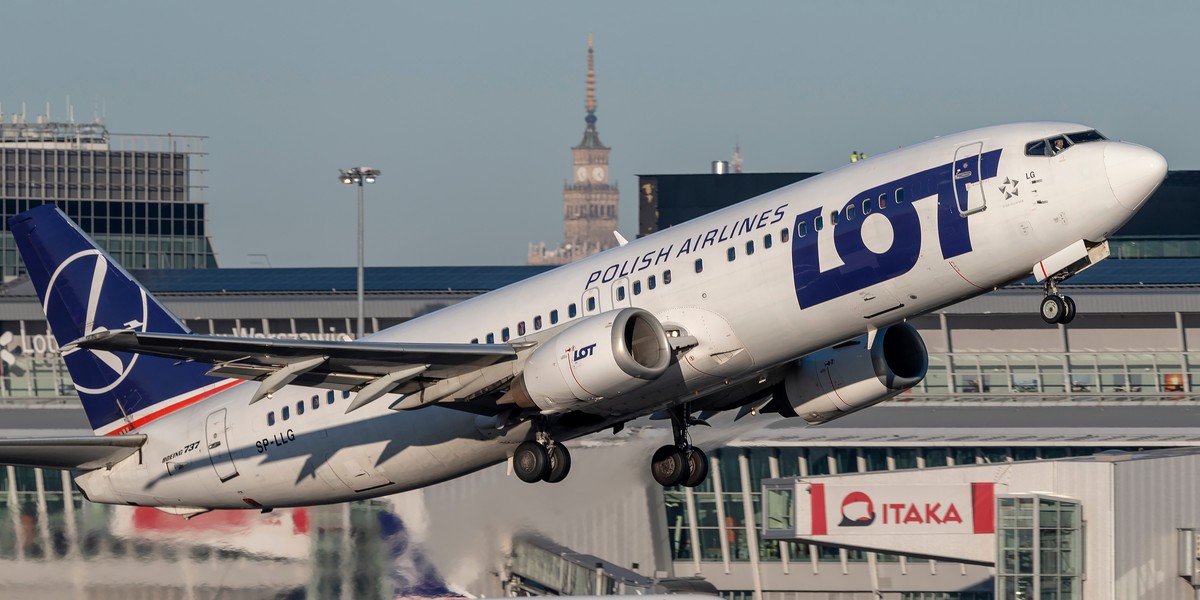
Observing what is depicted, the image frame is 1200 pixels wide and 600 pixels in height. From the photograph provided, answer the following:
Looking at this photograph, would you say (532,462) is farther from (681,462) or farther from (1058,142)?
(1058,142)

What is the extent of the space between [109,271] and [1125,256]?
67.1m

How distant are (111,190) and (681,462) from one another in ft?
374

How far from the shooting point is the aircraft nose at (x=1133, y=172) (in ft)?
91.8

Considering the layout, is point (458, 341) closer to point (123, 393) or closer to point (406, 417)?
point (406, 417)

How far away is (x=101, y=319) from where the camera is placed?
40438 mm

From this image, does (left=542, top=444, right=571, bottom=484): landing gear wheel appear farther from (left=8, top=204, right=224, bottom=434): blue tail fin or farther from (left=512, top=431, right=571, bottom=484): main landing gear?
(left=8, top=204, right=224, bottom=434): blue tail fin

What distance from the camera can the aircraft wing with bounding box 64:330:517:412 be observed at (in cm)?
3038

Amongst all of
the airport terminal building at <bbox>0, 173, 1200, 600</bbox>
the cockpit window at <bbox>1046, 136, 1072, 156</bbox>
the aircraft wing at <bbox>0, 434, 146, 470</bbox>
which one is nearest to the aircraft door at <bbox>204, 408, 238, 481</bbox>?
the aircraft wing at <bbox>0, 434, 146, 470</bbox>

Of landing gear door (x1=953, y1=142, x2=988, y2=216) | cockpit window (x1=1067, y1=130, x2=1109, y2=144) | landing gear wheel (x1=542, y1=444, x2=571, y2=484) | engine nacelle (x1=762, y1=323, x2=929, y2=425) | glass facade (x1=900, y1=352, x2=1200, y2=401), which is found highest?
cockpit window (x1=1067, y1=130, x2=1109, y2=144)

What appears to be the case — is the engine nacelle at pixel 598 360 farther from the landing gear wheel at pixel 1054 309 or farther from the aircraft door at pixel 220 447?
the aircraft door at pixel 220 447

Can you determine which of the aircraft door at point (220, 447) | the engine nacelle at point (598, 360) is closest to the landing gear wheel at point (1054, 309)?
the engine nacelle at point (598, 360)

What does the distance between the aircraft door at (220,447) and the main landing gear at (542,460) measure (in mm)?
7590

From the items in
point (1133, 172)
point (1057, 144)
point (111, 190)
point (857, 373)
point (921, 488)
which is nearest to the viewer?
point (1133, 172)

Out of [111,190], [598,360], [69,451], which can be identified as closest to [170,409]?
[69,451]
